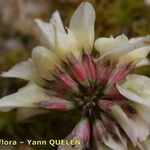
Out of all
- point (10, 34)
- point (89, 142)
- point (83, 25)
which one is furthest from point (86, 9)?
point (10, 34)

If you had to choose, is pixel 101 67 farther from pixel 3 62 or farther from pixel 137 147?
pixel 3 62

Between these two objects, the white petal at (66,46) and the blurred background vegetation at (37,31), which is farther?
the blurred background vegetation at (37,31)

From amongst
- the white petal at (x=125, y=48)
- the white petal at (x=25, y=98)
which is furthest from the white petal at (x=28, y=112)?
the white petal at (x=125, y=48)

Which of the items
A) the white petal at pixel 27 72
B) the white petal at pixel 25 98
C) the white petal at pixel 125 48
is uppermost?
the white petal at pixel 125 48

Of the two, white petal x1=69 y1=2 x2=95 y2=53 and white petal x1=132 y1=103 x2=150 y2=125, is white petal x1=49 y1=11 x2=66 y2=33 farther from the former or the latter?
white petal x1=132 y1=103 x2=150 y2=125

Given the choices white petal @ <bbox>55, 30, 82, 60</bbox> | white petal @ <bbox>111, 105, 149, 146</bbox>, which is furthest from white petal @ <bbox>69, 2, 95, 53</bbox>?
white petal @ <bbox>111, 105, 149, 146</bbox>

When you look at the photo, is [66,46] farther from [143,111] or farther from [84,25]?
[143,111]

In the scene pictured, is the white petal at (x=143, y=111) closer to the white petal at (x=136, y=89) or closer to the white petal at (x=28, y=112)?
the white petal at (x=136, y=89)
